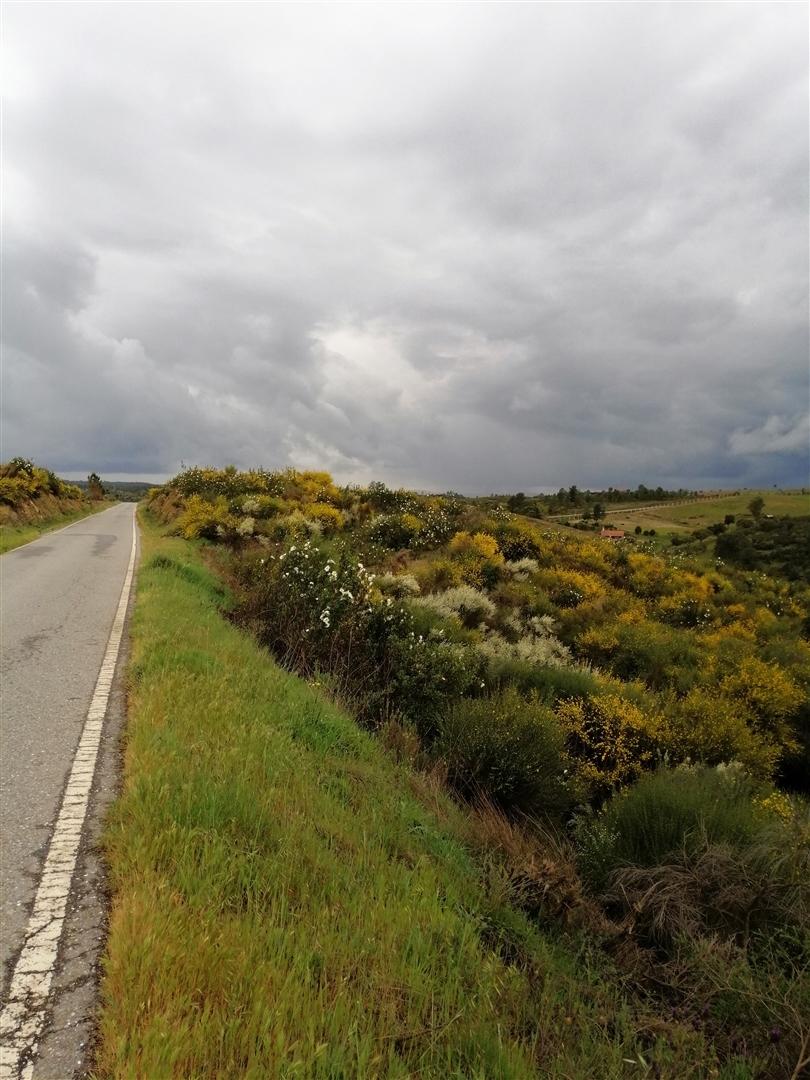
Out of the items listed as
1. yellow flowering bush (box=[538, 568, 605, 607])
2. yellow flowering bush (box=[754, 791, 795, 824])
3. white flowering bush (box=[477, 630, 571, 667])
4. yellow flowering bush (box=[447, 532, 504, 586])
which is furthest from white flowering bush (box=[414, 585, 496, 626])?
yellow flowering bush (box=[754, 791, 795, 824])

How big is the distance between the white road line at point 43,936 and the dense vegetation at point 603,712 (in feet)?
8.48

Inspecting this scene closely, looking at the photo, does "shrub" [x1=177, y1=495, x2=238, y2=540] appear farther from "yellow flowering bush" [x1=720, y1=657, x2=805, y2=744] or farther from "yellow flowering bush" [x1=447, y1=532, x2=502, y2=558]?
"yellow flowering bush" [x1=720, y1=657, x2=805, y2=744]

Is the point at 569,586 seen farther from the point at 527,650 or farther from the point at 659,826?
the point at 659,826

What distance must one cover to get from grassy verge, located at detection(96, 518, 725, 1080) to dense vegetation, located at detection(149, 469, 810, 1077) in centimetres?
57

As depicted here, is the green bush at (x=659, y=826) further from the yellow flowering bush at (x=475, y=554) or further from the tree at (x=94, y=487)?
the tree at (x=94, y=487)

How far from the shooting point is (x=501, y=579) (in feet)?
62.3

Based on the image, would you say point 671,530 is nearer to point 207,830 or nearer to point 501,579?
point 501,579

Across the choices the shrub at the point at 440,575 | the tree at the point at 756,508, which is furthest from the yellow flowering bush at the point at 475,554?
the tree at the point at 756,508

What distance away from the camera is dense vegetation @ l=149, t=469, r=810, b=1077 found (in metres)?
3.64

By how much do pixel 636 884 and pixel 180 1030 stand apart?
3.41 meters

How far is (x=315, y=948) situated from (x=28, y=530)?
1099 inches

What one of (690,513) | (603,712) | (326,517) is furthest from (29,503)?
(690,513)

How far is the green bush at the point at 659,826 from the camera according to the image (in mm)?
4609

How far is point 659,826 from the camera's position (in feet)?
16.0
